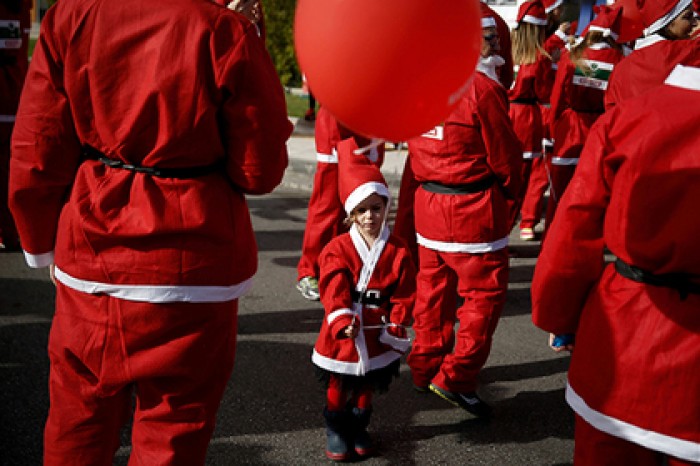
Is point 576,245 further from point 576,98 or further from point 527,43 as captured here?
point 527,43

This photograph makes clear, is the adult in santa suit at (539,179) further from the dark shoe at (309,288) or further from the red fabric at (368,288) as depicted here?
the red fabric at (368,288)

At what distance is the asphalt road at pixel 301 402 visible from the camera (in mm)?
3748

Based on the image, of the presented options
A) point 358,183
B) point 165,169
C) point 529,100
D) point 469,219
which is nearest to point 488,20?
point 469,219

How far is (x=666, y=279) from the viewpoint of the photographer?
2229mm

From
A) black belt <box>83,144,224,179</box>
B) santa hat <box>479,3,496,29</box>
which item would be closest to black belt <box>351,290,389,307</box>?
black belt <box>83,144,224,179</box>

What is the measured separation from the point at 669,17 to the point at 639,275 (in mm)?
2156

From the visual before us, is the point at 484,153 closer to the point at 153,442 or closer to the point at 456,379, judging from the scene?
the point at 456,379

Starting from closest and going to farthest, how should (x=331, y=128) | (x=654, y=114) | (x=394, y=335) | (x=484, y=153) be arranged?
(x=654, y=114), (x=394, y=335), (x=484, y=153), (x=331, y=128)

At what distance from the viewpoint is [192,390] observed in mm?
2539

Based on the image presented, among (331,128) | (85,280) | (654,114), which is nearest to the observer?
(654,114)

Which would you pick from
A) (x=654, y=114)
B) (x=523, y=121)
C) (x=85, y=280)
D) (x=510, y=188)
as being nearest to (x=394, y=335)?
(x=510, y=188)

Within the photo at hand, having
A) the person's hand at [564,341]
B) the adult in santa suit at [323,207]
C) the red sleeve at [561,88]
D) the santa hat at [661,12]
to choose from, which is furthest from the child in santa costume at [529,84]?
the person's hand at [564,341]

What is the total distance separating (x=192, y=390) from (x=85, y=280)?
0.47m

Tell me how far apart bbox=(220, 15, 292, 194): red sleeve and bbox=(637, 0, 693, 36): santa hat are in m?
2.34
